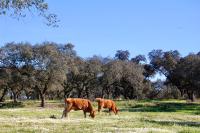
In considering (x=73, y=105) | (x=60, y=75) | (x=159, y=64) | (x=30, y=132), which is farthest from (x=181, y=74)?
(x=30, y=132)

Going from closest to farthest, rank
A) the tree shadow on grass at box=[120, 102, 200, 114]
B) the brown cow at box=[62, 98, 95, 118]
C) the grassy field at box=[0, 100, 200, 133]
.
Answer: the grassy field at box=[0, 100, 200, 133] → the brown cow at box=[62, 98, 95, 118] → the tree shadow on grass at box=[120, 102, 200, 114]

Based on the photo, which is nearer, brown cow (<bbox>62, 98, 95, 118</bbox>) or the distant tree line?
brown cow (<bbox>62, 98, 95, 118</bbox>)

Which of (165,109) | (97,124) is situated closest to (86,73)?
(165,109)

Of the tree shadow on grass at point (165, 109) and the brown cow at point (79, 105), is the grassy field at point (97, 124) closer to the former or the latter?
the brown cow at point (79, 105)

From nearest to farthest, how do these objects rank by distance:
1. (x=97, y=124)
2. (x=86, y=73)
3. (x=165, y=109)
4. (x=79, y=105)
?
(x=97, y=124), (x=79, y=105), (x=165, y=109), (x=86, y=73)

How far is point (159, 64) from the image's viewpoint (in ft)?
Answer: 482

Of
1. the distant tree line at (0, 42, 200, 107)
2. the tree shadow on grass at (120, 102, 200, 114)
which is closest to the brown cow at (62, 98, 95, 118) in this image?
the tree shadow on grass at (120, 102, 200, 114)

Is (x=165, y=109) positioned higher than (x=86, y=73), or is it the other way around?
(x=86, y=73)

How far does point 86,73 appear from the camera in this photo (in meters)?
121

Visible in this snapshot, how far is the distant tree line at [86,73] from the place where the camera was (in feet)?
309

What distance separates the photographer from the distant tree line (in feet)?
309

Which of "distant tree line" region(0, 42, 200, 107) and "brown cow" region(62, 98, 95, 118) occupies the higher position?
"distant tree line" region(0, 42, 200, 107)

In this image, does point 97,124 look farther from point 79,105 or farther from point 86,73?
point 86,73

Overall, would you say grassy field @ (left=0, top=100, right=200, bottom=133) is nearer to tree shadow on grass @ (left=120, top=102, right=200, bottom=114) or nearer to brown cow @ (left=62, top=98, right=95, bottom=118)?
brown cow @ (left=62, top=98, right=95, bottom=118)
